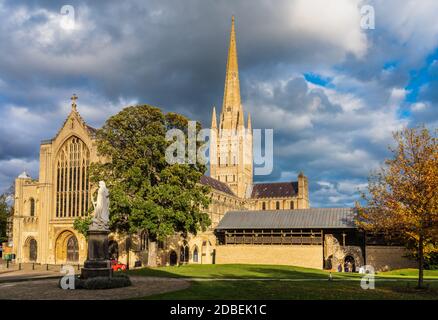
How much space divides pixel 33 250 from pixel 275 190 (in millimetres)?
63023

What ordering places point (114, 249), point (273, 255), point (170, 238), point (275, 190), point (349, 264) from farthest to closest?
point (275, 190) < point (170, 238) < point (114, 249) < point (273, 255) < point (349, 264)

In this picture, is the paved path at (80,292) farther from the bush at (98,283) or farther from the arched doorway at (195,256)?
the arched doorway at (195,256)

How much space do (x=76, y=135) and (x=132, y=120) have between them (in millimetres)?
17693

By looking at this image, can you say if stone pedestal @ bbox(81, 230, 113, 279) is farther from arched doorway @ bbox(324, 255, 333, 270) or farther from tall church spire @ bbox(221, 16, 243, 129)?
tall church spire @ bbox(221, 16, 243, 129)

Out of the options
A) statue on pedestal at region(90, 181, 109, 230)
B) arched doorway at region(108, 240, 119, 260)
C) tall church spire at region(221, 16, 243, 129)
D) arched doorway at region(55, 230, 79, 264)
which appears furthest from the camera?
tall church spire at region(221, 16, 243, 129)

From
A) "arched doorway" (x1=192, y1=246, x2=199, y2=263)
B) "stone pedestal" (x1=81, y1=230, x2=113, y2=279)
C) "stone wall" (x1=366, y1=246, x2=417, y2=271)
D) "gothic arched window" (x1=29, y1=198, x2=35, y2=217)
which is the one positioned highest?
"gothic arched window" (x1=29, y1=198, x2=35, y2=217)

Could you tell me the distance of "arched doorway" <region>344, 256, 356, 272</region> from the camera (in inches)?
1816

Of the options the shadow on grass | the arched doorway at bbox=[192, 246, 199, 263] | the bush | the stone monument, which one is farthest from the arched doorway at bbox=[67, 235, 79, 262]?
the bush

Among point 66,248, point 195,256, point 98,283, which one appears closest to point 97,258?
point 98,283

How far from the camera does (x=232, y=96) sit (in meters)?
115

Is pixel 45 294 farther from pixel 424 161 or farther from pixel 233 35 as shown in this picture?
A: pixel 233 35

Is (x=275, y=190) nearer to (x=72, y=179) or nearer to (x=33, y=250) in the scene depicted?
(x=72, y=179)

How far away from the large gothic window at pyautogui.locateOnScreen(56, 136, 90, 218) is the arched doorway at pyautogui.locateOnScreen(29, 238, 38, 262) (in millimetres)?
4806
